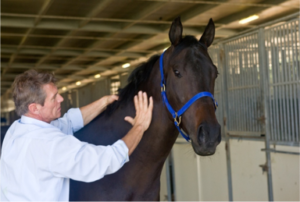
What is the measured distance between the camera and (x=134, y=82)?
2.04m

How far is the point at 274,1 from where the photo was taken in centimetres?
592

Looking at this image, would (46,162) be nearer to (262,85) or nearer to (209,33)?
(209,33)

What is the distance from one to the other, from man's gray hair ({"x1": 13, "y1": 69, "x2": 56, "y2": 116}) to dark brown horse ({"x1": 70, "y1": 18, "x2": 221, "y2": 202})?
1.72 feet

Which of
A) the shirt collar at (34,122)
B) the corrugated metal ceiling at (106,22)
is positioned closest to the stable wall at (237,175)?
the shirt collar at (34,122)

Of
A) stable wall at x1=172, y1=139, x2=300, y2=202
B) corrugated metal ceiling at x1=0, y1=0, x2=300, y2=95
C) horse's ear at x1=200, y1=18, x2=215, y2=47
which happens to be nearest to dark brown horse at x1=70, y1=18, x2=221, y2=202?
horse's ear at x1=200, y1=18, x2=215, y2=47

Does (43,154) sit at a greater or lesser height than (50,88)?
lesser

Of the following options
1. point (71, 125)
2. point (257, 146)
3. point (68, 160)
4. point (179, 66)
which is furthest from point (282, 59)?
point (68, 160)

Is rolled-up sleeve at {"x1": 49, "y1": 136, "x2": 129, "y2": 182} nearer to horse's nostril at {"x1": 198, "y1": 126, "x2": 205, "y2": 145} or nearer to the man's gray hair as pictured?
the man's gray hair

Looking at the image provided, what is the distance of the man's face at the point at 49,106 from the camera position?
164 cm

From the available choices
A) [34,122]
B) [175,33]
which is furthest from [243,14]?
[34,122]

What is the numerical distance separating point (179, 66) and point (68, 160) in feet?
2.31

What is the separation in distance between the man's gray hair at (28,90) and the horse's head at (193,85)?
0.61 meters

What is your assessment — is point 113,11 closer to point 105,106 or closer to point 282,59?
point 282,59

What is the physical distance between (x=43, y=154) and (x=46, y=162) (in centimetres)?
4
